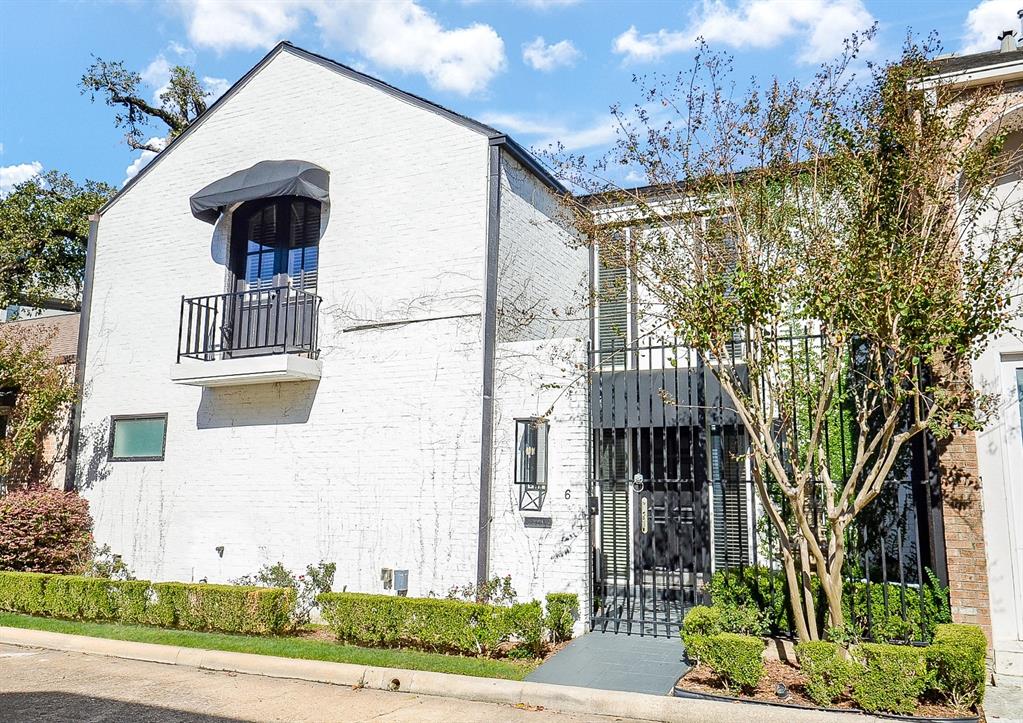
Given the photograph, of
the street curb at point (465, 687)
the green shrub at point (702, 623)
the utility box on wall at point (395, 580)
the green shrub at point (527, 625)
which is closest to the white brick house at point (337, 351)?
the utility box on wall at point (395, 580)

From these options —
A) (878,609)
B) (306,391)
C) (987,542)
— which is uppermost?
(306,391)

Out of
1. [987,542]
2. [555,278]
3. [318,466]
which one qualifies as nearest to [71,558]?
[318,466]

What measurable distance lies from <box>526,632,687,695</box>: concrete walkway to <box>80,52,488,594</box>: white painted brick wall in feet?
5.74

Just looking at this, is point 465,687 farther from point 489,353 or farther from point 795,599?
point 489,353

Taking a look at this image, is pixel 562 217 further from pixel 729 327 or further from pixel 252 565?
pixel 252 565

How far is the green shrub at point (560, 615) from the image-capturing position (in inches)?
345

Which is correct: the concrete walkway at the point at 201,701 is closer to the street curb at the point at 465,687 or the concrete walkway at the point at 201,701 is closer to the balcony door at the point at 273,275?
the street curb at the point at 465,687

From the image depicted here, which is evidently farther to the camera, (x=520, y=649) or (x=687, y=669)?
(x=520, y=649)

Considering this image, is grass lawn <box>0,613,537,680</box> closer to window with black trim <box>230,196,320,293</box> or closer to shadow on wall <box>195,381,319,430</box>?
shadow on wall <box>195,381,319,430</box>

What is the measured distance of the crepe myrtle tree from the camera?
715 centimetres

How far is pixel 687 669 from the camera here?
25.5ft

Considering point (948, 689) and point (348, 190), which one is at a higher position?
point (348, 190)

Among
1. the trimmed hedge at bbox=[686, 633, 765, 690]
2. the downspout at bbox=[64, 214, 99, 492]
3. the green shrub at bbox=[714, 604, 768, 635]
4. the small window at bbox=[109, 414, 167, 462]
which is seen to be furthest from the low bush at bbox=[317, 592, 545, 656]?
the downspout at bbox=[64, 214, 99, 492]

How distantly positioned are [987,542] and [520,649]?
4.70 m
